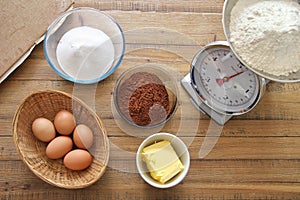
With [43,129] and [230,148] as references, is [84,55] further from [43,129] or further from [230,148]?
[230,148]

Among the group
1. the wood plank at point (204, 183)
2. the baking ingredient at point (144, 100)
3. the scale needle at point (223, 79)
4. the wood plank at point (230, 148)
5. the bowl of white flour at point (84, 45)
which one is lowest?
the wood plank at point (204, 183)

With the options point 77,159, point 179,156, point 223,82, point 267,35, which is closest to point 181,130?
point 179,156

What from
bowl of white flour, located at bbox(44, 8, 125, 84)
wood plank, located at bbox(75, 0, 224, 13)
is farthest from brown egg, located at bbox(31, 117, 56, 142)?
wood plank, located at bbox(75, 0, 224, 13)

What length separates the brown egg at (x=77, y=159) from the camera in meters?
1.08

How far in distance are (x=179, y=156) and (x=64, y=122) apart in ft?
1.07

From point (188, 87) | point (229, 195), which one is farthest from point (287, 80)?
point (229, 195)

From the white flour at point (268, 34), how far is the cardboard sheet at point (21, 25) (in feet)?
1.77

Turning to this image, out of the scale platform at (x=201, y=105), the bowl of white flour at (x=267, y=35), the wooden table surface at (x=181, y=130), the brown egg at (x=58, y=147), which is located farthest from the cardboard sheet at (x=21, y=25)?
the bowl of white flour at (x=267, y=35)

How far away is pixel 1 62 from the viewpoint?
116 cm

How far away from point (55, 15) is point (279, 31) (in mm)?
665

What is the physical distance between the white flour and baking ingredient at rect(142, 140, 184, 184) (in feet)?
1.09

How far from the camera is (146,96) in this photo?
3.62 ft

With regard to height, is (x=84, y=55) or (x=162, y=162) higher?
(x=84, y=55)

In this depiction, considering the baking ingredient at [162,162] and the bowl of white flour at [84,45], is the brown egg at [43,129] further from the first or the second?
the baking ingredient at [162,162]
